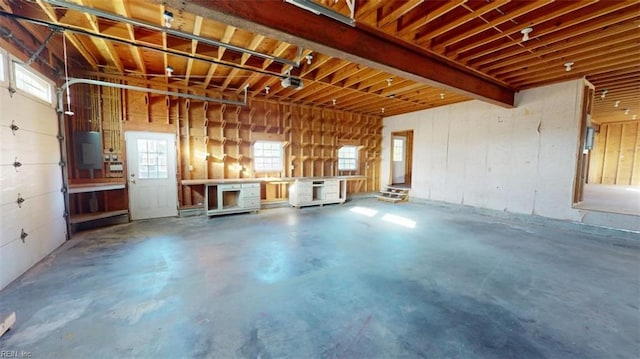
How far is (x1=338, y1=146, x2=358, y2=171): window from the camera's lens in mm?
9047

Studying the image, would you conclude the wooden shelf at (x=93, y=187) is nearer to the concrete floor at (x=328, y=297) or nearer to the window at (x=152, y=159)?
the window at (x=152, y=159)

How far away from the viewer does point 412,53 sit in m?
3.79

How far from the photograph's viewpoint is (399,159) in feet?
36.0

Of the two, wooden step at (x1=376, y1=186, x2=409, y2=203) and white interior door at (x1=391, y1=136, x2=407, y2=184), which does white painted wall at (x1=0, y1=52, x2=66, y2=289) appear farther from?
white interior door at (x1=391, y1=136, x2=407, y2=184)

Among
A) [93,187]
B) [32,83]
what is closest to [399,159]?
[93,187]

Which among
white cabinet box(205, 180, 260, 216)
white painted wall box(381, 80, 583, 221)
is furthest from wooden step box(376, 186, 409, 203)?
white cabinet box(205, 180, 260, 216)

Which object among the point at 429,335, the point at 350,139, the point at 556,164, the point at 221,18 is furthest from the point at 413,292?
the point at 350,139

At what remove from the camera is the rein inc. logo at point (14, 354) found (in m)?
1.75

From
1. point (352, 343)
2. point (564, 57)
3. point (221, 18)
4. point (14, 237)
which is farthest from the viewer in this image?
point (564, 57)

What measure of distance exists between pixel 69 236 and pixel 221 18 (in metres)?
4.62

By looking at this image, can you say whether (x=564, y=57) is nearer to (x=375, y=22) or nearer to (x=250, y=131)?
(x=375, y=22)

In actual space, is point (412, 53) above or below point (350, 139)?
above

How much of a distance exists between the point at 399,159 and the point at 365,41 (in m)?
8.38

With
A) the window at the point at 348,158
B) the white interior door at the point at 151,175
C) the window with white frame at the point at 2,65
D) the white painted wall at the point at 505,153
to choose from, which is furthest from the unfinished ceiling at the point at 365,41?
the window at the point at 348,158
